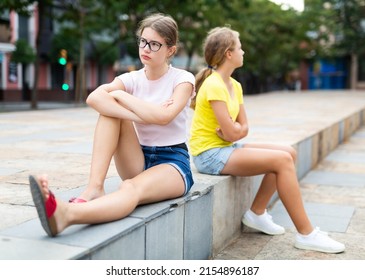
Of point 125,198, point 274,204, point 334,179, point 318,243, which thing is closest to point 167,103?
point 125,198

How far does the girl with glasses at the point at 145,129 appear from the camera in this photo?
3205 mm

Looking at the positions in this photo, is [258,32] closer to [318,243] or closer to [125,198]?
[318,243]

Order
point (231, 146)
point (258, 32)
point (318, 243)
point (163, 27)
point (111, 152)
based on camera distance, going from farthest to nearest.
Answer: point (258, 32) → point (231, 146) → point (318, 243) → point (163, 27) → point (111, 152)

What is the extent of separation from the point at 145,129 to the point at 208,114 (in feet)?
2.73

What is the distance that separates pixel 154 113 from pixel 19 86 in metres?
31.9

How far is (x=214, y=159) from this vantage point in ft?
14.0

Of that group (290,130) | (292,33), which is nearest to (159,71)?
(290,130)

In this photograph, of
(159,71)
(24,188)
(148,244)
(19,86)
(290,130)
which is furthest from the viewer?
(19,86)

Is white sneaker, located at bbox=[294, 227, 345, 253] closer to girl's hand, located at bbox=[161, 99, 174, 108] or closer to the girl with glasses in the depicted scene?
the girl with glasses

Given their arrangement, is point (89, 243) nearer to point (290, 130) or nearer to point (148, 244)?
point (148, 244)

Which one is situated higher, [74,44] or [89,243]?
[74,44]

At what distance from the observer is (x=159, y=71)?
3.59 m

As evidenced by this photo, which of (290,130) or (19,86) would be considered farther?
(19,86)

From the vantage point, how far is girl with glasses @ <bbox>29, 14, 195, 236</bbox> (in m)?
3.21
